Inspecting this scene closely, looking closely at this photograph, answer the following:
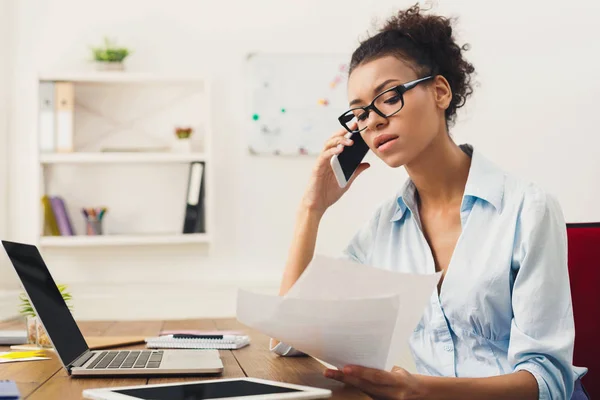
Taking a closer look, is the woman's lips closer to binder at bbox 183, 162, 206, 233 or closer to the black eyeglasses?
the black eyeglasses

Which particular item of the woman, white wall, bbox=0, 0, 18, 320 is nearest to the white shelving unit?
white wall, bbox=0, 0, 18, 320

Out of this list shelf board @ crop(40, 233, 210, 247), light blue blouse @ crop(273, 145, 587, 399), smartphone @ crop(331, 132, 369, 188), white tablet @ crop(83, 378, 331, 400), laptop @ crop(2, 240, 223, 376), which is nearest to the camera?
white tablet @ crop(83, 378, 331, 400)

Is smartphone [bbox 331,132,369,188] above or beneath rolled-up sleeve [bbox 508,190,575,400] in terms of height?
above

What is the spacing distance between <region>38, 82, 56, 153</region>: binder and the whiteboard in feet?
2.64

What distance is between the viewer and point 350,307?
35.8 inches

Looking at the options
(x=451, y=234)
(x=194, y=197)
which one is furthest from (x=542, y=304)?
(x=194, y=197)

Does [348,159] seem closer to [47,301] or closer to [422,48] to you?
[422,48]

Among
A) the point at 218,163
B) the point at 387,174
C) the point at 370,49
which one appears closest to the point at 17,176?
the point at 218,163

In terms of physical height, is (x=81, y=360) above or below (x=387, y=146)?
below

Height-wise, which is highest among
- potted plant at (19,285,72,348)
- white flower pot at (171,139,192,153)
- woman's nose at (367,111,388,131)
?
white flower pot at (171,139,192,153)

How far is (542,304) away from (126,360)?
69 centimetres

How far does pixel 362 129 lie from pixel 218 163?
183 centimetres

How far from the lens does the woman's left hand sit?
0.98m

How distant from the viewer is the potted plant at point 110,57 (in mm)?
3039
